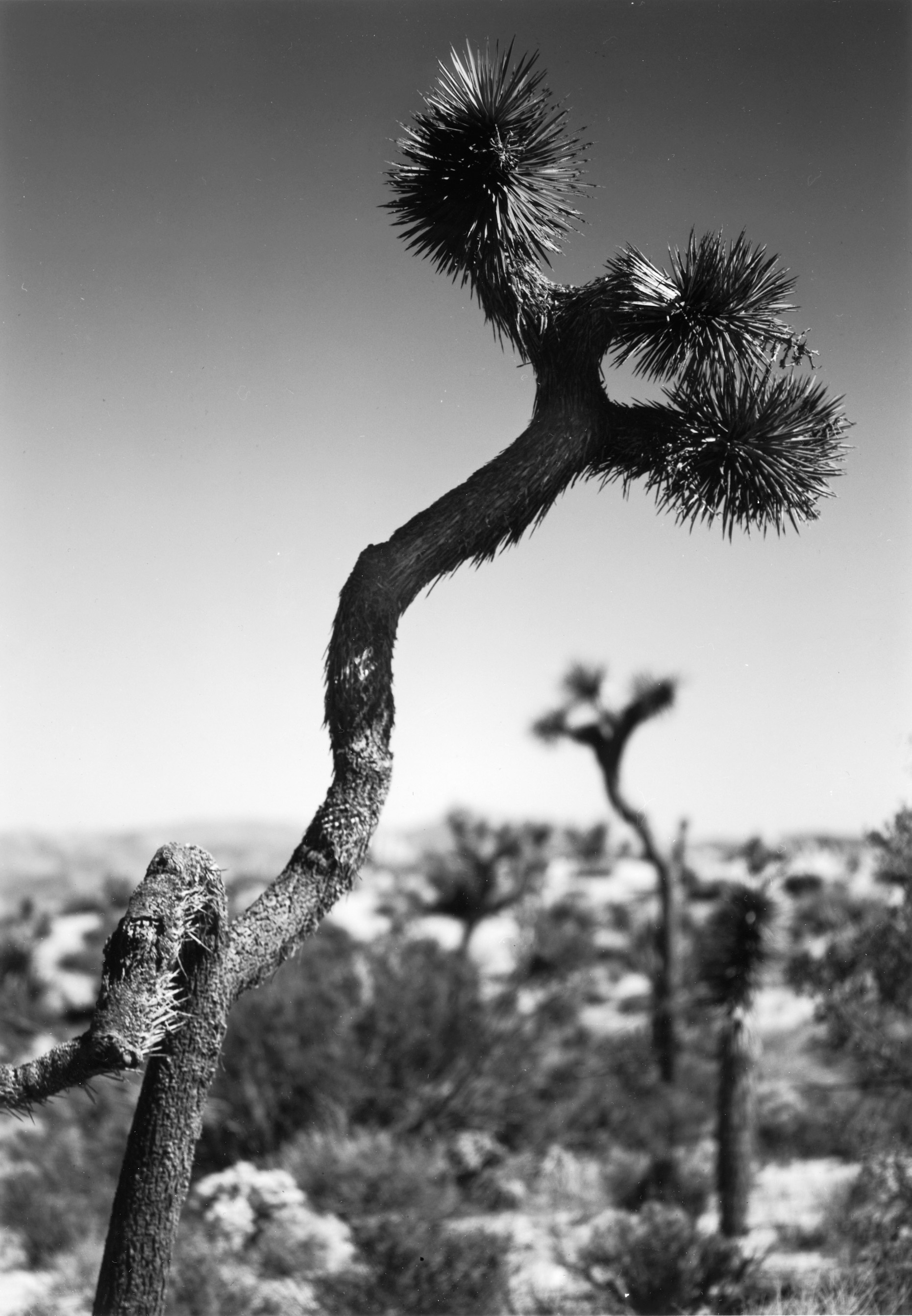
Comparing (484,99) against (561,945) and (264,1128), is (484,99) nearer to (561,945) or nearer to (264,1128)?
(264,1128)

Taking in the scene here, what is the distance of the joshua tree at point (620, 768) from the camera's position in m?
17.5

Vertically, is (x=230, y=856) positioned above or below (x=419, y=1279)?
above

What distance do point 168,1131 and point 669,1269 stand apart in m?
6.29

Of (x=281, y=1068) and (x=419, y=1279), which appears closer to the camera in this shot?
(x=419, y=1279)

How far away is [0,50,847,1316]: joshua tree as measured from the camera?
16.4 ft

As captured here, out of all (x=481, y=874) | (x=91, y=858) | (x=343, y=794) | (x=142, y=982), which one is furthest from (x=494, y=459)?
(x=91, y=858)

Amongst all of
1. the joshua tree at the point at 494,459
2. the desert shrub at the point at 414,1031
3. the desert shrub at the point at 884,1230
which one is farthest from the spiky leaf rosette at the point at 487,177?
the desert shrub at the point at 414,1031

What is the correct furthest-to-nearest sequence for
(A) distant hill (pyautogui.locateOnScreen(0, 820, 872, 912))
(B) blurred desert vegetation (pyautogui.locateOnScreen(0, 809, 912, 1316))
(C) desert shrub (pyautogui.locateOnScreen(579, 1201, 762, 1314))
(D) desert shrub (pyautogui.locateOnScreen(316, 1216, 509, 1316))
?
(A) distant hill (pyautogui.locateOnScreen(0, 820, 872, 912)) → (B) blurred desert vegetation (pyautogui.locateOnScreen(0, 809, 912, 1316)) → (D) desert shrub (pyautogui.locateOnScreen(316, 1216, 509, 1316)) → (C) desert shrub (pyautogui.locateOnScreen(579, 1201, 762, 1314))

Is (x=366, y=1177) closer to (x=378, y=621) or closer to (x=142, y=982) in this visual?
(x=142, y=982)

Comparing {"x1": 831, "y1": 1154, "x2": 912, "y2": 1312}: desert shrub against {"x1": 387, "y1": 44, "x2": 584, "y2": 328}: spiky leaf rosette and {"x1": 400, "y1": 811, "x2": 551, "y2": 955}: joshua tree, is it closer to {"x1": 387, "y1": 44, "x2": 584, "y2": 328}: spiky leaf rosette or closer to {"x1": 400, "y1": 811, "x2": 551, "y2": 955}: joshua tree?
{"x1": 387, "y1": 44, "x2": 584, "y2": 328}: spiky leaf rosette

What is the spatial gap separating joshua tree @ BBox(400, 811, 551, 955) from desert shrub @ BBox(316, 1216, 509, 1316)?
31.9ft

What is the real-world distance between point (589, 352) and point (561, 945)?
15.0m

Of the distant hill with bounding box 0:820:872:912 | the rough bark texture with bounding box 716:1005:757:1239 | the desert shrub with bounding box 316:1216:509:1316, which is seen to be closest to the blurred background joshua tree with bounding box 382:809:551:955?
the distant hill with bounding box 0:820:872:912

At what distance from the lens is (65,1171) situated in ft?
43.0
